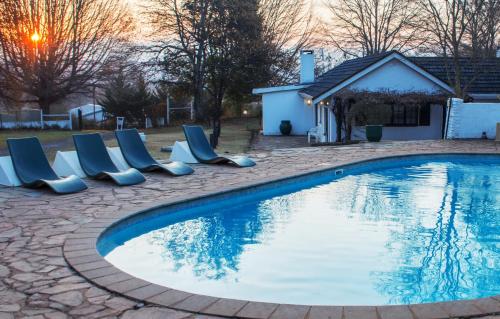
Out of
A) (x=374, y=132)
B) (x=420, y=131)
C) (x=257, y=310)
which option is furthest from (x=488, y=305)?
(x=420, y=131)

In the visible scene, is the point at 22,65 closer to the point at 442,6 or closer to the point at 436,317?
the point at 442,6

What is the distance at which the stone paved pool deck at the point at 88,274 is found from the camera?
3.33 m

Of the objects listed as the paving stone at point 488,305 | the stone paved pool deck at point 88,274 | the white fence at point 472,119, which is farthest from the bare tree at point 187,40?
the paving stone at point 488,305

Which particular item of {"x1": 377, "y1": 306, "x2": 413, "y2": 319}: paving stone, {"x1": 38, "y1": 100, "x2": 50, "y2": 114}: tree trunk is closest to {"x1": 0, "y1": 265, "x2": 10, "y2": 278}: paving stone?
{"x1": 377, "y1": 306, "x2": 413, "y2": 319}: paving stone

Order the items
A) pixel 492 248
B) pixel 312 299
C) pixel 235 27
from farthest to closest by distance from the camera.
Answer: pixel 235 27 < pixel 492 248 < pixel 312 299

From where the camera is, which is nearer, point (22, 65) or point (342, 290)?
point (342, 290)

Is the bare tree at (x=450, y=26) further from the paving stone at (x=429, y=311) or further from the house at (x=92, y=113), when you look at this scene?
the house at (x=92, y=113)

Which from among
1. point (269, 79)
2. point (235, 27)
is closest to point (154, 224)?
point (235, 27)

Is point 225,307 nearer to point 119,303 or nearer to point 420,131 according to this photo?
point 119,303

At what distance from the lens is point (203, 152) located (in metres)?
12.0

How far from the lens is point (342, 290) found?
4.70 m

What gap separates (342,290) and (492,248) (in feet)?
8.32

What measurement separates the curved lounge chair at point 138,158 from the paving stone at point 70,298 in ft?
20.0

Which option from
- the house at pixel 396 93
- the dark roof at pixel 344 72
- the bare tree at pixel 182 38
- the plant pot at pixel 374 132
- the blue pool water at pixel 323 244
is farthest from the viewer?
the bare tree at pixel 182 38
